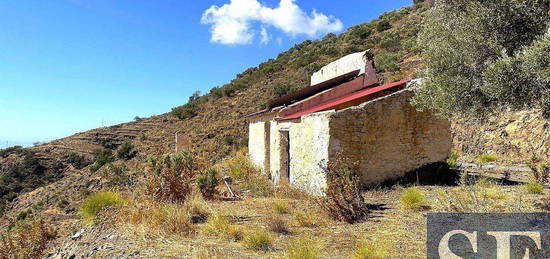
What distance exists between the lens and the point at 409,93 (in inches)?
429

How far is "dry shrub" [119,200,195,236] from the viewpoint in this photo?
7.39 metres

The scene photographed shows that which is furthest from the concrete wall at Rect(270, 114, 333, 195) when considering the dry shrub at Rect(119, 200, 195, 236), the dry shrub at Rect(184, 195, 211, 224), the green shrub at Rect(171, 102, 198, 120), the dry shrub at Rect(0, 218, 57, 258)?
the green shrub at Rect(171, 102, 198, 120)

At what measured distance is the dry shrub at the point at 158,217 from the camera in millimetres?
7387

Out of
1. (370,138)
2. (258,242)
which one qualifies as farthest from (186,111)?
(258,242)

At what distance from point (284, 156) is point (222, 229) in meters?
6.87

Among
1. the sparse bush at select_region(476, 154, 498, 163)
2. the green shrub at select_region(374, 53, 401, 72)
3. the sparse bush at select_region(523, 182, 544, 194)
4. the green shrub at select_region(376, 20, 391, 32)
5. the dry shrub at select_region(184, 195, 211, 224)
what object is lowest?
the dry shrub at select_region(184, 195, 211, 224)

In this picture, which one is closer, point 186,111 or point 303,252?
point 303,252

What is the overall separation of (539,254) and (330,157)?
558 cm

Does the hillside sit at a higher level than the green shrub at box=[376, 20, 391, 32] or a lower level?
lower

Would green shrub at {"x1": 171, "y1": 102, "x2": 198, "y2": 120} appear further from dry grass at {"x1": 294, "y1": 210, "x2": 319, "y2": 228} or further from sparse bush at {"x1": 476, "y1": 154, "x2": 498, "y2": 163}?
dry grass at {"x1": 294, "y1": 210, "x2": 319, "y2": 228}

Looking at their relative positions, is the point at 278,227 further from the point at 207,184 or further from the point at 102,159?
the point at 102,159

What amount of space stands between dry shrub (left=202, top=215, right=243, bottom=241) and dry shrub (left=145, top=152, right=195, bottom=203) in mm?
2282

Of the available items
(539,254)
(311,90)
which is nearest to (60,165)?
(311,90)

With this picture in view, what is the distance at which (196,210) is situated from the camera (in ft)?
28.7
